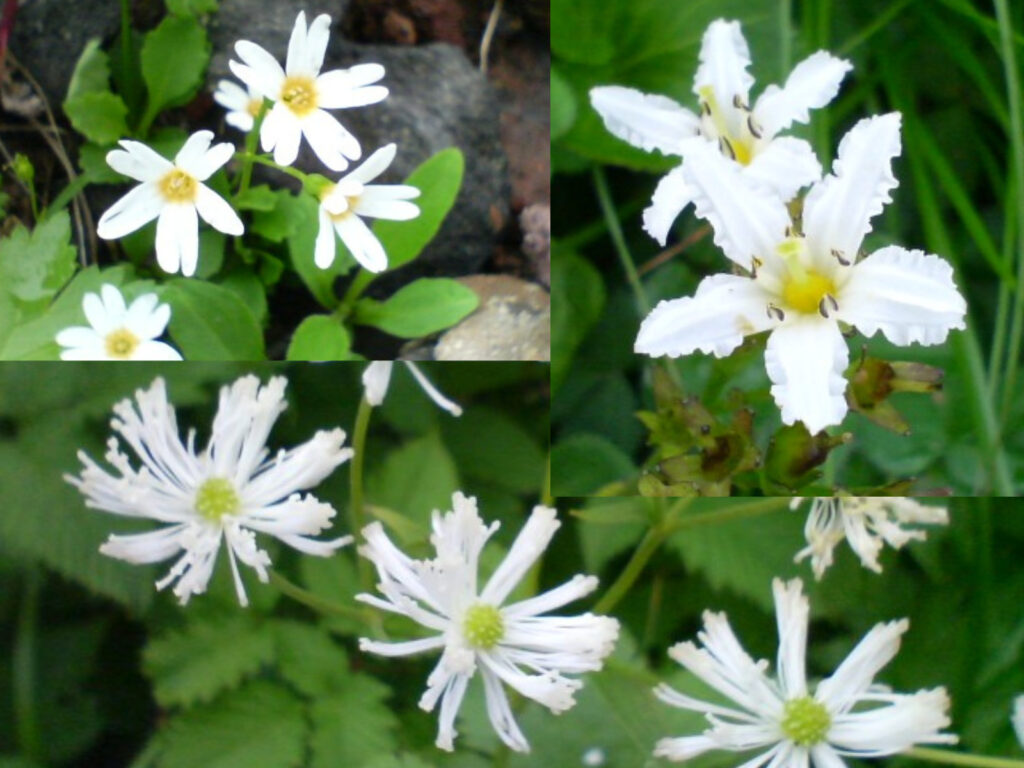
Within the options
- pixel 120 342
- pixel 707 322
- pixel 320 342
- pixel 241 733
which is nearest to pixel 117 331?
pixel 120 342

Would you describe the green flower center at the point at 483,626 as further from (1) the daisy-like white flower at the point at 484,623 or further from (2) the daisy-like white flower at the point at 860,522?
(2) the daisy-like white flower at the point at 860,522

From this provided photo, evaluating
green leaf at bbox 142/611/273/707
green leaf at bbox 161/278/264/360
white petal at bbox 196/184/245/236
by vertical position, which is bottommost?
green leaf at bbox 142/611/273/707

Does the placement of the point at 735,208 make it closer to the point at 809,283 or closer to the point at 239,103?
the point at 809,283

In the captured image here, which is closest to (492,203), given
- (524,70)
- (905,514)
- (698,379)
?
(524,70)

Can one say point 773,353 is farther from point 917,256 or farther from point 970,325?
point 970,325

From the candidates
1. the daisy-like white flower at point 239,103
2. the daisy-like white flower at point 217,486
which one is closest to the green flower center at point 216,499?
the daisy-like white flower at point 217,486

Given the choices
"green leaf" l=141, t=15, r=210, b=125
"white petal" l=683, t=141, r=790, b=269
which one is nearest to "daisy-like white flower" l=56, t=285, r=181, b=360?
"green leaf" l=141, t=15, r=210, b=125

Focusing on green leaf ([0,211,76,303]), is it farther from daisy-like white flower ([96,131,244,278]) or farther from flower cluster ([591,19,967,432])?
flower cluster ([591,19,967,432])
